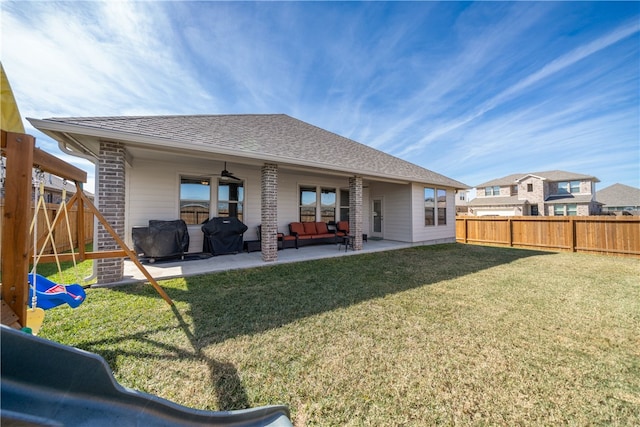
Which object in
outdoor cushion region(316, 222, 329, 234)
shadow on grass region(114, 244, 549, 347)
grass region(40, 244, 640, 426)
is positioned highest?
outdoor cushion region(316, 222, 329, 234)

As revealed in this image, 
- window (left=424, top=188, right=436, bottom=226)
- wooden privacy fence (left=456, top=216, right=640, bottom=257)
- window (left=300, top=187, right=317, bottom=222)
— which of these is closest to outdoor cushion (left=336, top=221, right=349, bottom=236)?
window (left=300, top=187, right=317, bottom=222)

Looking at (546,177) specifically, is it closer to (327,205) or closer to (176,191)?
(327,205)

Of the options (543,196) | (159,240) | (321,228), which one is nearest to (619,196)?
(543,196)

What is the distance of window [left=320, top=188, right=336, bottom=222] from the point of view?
1089 centimetres

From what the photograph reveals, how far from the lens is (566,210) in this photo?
79.9 feet

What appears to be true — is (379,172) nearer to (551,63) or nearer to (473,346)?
(551,63)

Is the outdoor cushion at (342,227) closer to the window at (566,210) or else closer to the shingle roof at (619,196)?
the window at (566,210)

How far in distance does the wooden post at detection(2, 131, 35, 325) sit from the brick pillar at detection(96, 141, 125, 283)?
3.93 m

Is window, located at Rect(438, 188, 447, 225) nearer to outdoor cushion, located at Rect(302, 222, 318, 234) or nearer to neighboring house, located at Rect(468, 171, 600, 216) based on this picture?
outdoor cushion, located at Rect(302, 222, 318, 234)

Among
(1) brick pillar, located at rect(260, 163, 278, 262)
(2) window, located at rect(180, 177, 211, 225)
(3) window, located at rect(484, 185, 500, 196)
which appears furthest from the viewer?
(3) window, located at rect(484, 185, 500, 196)

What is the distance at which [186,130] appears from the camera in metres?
6.39

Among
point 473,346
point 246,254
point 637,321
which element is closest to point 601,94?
point 637,321

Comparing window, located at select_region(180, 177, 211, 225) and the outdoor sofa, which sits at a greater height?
window, located at select_region(180, 177, 211, 225)

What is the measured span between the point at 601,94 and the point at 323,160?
11177 millimetres
